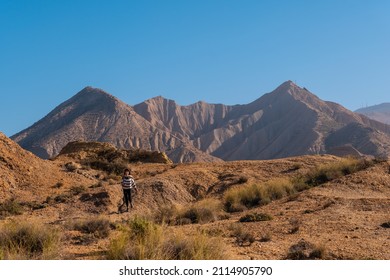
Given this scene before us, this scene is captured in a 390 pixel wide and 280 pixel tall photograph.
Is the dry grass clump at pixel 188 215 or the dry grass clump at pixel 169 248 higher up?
the dry grass clump at pixel 169 248

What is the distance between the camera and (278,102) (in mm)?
139375

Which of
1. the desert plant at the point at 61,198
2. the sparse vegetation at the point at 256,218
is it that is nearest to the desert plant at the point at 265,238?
the sparse vegetation at the point at 256,218

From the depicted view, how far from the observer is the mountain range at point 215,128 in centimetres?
9875

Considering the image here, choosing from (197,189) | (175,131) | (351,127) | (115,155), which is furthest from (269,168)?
(175,131)

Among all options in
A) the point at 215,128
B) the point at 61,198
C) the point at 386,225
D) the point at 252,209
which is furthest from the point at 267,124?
the point at 386,225

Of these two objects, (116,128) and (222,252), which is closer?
(222,252)

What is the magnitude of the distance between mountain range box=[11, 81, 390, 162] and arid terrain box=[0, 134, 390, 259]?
64.4 m

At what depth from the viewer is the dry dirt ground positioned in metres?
9.79

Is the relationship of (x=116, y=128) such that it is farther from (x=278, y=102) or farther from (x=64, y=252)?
(x=64, y=252)

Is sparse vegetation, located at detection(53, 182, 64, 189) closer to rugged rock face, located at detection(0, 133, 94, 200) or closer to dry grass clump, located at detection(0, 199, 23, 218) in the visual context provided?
rugged rock face, located at detection(0, 133, 94, 200)

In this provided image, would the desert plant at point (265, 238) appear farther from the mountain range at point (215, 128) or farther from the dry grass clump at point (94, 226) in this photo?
the mountain range at point (215, 128)

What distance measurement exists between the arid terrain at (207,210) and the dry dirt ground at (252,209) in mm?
34
